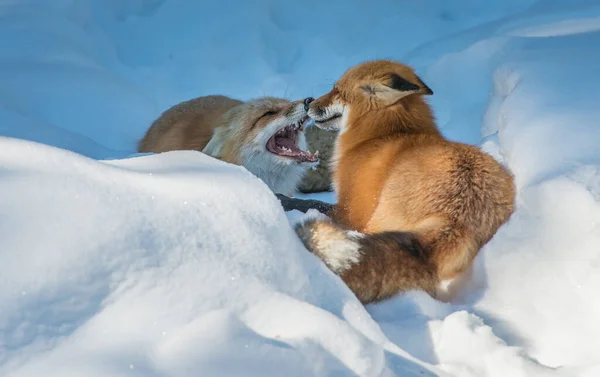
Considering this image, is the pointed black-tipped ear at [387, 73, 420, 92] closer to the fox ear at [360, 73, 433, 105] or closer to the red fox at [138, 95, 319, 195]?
the fox ear at [360, 73, 433, 105]

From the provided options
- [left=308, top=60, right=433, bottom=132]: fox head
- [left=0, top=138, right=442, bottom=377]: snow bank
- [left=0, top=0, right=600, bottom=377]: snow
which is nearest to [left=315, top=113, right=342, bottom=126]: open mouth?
[left=308, top=60, right=433, bottom=132]: fox head

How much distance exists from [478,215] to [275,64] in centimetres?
451

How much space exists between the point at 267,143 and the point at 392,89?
63.7 inches

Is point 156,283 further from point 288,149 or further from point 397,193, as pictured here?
point 288,149

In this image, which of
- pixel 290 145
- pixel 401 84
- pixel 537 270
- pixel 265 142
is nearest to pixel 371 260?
pixel 537 270

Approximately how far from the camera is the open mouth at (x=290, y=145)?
Result: 443cm

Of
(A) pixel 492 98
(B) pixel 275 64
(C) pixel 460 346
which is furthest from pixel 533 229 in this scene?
(B) pixel 275 64

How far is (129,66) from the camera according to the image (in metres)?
6.48

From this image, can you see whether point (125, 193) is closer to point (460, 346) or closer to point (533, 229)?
point (460, 346)

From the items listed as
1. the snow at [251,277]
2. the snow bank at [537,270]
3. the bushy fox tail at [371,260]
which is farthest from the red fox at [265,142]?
the bushy fox tail at [371,260]

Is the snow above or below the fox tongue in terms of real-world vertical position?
below

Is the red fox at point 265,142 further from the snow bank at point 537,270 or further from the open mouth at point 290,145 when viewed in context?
the snow bank at point 537,270

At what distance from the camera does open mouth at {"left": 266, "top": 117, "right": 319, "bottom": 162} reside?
4.43 metres

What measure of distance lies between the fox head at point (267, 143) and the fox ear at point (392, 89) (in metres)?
1.19
